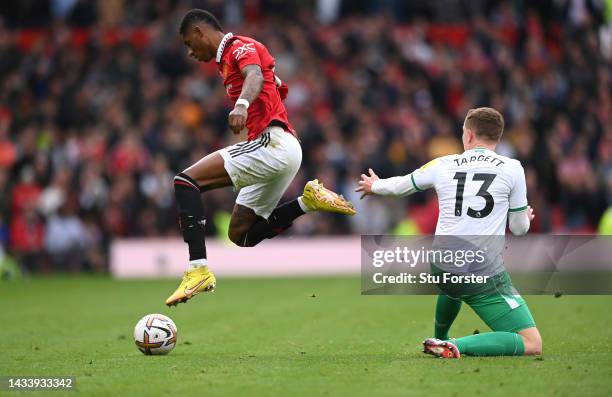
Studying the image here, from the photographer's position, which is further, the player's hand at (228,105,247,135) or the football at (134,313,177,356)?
the football at (134,313,177,356)

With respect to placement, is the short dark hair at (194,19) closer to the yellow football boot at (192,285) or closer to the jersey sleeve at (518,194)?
the yellow football boot at (192,285)

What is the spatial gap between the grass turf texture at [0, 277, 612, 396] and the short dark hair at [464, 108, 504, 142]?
1.74 meters

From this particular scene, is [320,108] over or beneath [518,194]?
over

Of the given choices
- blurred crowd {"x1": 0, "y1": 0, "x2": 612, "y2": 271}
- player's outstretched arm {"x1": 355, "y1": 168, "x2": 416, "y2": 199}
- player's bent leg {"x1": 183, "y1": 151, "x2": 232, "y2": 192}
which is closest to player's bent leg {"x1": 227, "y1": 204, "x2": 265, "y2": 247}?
player's bent leg {"x1": 183, "y1": 151, "x2": 232, "y2": 192}

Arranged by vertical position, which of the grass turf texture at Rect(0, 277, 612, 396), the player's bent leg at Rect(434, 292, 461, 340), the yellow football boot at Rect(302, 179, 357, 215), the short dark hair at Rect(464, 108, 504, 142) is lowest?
the grass turf texture at Rect(0, 277, 612, 396)

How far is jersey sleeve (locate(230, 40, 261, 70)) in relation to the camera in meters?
8.80

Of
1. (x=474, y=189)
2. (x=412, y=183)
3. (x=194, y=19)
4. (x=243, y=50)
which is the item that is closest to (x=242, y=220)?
(x=243, y=50)

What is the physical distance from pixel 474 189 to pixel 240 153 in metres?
2.23

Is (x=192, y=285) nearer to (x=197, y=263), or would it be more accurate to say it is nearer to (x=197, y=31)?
(x=197, y=263)

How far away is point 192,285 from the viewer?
855 centimetres

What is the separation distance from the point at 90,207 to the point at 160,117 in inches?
106

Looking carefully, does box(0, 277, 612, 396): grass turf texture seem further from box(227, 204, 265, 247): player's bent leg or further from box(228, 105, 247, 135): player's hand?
box(228, 105, 247, 135): player's hand

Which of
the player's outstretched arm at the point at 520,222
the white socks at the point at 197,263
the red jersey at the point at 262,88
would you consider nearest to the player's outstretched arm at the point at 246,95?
the red jersey at the point at 262,88

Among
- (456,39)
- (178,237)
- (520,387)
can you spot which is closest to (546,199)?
(456,39)
